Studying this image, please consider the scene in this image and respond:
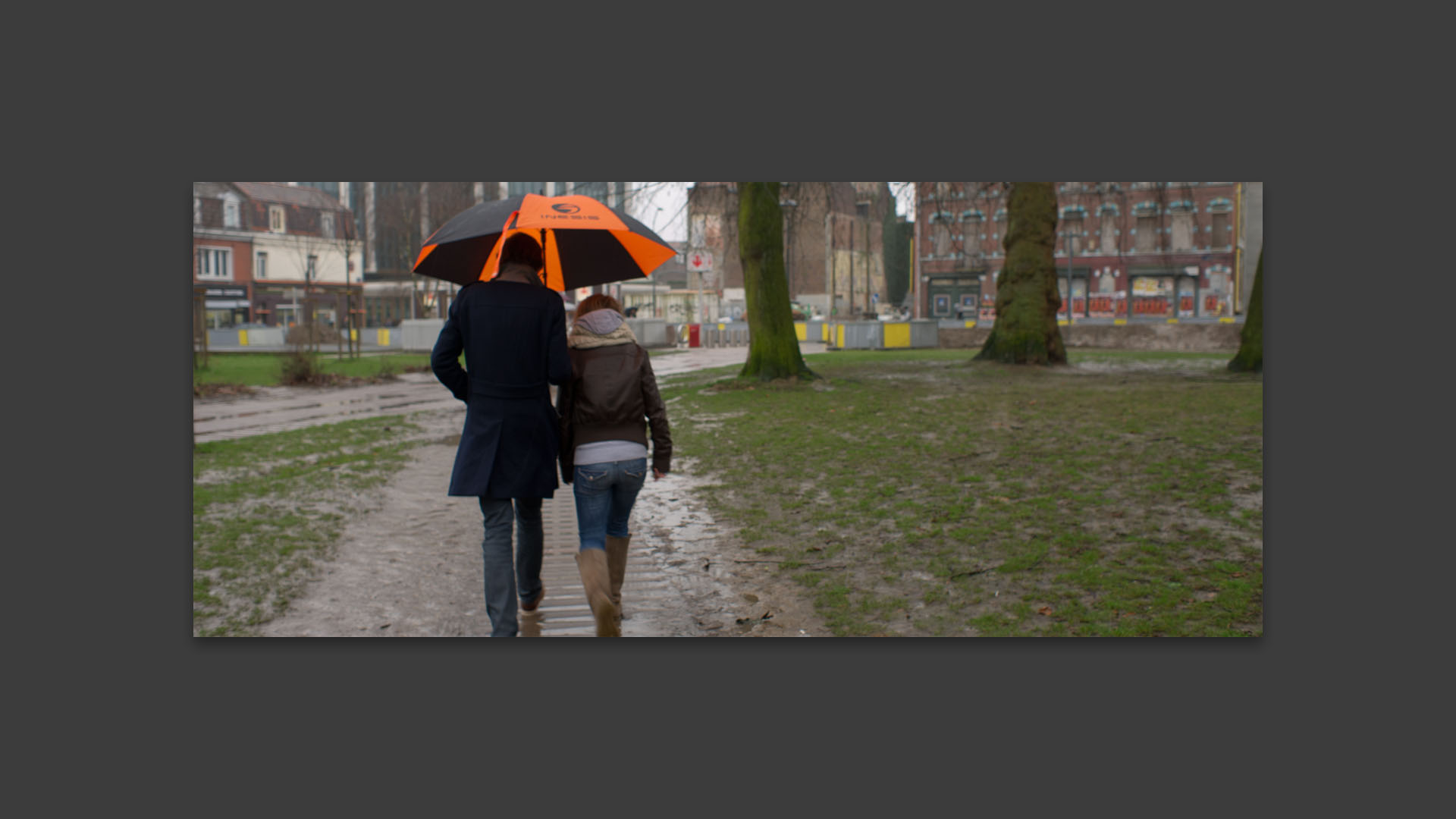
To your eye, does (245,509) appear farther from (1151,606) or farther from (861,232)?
(861,232)

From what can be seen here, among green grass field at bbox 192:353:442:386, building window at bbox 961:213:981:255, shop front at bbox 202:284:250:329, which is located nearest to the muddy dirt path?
shop front at bbox 202:284:250:329

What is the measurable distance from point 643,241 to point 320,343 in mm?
15749

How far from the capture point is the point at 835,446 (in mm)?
10648

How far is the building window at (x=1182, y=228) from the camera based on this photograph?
31.4ft

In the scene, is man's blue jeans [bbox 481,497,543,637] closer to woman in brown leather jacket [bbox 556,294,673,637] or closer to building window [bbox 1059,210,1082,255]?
woman in brown leather jacket [bbox 556,294,673,637]

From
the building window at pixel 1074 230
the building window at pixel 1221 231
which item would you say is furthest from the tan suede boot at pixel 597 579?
the building window at pixel 1074 230

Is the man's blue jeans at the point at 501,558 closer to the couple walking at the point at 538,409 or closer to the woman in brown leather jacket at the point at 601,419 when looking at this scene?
the couple walking at the point at 538,409

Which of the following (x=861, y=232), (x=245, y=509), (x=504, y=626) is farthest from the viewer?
(x=861, y=232)

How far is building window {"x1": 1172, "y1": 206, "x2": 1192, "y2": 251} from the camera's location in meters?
9.57

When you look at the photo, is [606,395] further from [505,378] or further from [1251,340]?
[1251,340]

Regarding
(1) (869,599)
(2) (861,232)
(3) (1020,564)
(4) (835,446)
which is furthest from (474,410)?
(2) (861,232)

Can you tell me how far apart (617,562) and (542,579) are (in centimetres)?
113

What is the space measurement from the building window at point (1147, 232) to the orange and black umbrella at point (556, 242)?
6.25 m

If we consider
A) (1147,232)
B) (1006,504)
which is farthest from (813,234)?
(1006,504)
